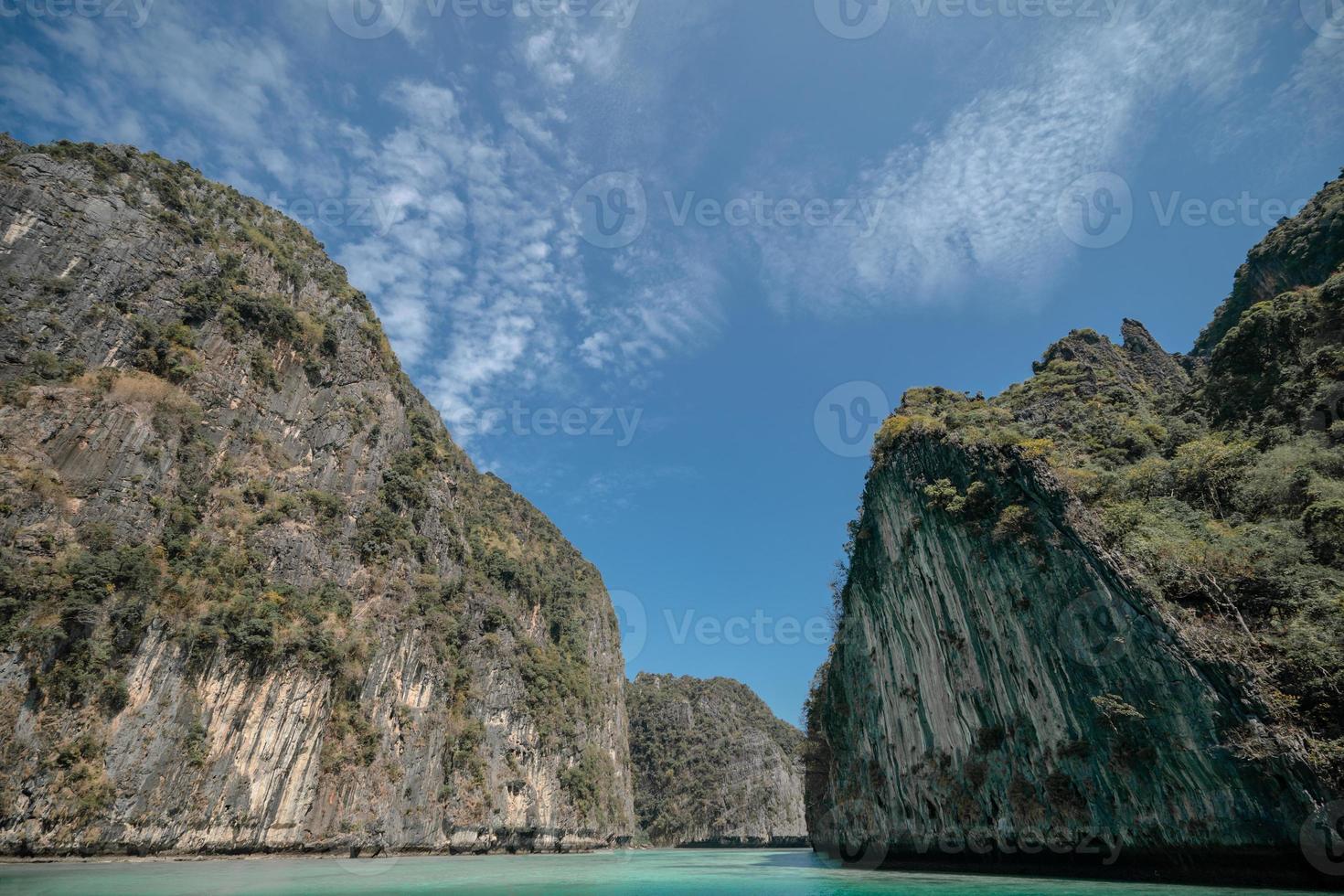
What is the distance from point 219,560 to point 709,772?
85457 millimetres

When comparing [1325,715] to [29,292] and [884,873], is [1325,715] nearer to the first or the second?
[884,873]

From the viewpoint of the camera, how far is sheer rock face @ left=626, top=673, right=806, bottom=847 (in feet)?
309

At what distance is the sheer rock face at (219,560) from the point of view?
84.4ft

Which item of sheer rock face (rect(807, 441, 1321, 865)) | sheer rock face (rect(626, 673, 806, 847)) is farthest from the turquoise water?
sheer rock face (rect(626, 673, 806, 847))

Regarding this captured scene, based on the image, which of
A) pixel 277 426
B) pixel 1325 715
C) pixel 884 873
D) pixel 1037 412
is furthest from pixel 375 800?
pixel 1037 412

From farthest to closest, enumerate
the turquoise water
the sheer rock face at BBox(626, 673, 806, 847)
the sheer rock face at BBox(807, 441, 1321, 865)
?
the sheer rock face at BBox(626, 673, 806, 847) → the turquoise water → the sheer rock face at BBox(807, 441, 1321, 865)

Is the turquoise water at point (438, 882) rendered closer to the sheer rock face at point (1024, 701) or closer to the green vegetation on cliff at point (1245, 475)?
the sheer rock face at point (1024, 701)

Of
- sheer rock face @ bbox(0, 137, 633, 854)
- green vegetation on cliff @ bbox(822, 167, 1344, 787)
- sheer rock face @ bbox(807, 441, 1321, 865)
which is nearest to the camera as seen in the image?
green vegetation on cliff @ bbox(822, 167, 1344, 787)

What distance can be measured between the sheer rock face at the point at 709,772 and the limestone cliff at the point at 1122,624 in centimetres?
6642

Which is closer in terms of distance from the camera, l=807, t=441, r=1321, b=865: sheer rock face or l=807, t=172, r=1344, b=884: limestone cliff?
l=807, t=172, r=1344, b=884: limestone cliff

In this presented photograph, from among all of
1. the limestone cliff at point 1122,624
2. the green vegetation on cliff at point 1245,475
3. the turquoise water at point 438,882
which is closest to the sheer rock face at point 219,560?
the turquoise water at point 438,882

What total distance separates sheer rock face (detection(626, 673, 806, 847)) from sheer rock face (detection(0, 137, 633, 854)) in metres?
41.9

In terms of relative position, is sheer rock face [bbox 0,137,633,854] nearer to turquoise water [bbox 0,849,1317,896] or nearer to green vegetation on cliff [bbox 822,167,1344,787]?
turquoise water [bbox 0,849,1317,896]

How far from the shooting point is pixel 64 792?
78.3 feet
